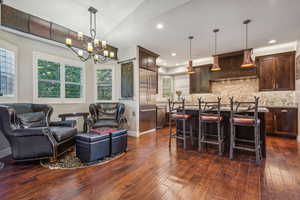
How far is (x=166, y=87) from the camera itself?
7.33 metres

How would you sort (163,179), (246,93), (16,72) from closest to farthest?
(163,179) → (16,72) → (246,93)

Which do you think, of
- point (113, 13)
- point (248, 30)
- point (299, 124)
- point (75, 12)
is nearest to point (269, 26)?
point (248, 30)

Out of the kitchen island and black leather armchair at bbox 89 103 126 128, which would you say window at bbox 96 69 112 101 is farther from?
the kitchen island

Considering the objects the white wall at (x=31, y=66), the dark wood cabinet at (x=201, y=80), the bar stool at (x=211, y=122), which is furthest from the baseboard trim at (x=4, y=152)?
the dark wood cabinet at (x=201, y=80)

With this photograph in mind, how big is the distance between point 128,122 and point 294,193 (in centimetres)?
400

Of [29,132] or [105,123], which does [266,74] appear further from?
[29,132]

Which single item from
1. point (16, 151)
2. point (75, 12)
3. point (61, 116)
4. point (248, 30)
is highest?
point (75, 12)

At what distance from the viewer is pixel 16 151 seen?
241cm

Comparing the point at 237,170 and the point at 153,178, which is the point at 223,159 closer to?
the point at 237,170

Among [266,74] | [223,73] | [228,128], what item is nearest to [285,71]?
[266,74]

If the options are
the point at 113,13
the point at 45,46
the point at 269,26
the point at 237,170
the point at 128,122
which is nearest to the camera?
the point at 237,170

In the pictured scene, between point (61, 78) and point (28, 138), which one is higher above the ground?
point (61, 78)

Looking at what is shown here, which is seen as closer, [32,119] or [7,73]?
[32,119]

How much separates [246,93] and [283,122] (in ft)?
4.69
